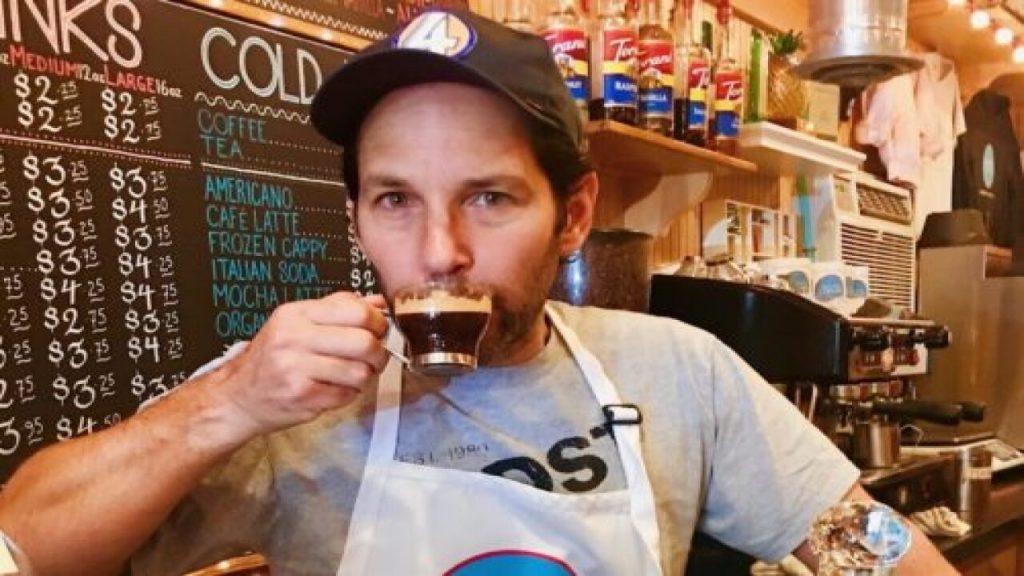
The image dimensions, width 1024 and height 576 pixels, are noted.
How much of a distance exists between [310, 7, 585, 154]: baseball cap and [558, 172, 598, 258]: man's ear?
153 mm

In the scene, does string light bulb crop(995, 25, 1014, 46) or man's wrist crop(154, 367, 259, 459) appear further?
string light bulb crop(995, 25, 1014, 46)

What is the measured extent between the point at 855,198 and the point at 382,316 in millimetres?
2983

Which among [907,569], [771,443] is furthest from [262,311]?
[907,569]

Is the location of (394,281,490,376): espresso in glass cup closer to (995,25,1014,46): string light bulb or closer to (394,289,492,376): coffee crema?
(394,289,492,376): coffee crema

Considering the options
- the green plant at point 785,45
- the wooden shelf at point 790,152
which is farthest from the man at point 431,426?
the green plant at point 785,45

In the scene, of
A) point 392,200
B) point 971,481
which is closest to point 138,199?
point 392,200

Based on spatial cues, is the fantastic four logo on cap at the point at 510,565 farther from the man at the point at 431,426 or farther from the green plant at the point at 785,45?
the green plant at the point at 785,45

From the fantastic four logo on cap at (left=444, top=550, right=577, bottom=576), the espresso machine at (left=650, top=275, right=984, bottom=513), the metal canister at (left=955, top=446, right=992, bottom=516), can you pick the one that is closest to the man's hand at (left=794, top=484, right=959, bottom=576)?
the fantastic four logo on cap at (left=444, top=550, right=577, bottom=576)

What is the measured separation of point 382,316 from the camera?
972 millimetres

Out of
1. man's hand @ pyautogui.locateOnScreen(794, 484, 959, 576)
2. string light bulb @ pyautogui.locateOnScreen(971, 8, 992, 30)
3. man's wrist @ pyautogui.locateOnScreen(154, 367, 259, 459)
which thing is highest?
string light bulb @ pyautogui.locateOnScreen(971, 8, 992, 30)

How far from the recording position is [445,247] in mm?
1128

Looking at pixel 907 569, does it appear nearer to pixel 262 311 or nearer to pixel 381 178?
pixel 381 178

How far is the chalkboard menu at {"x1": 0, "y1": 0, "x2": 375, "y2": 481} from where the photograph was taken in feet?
4.14

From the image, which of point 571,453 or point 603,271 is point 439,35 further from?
point 603,271
